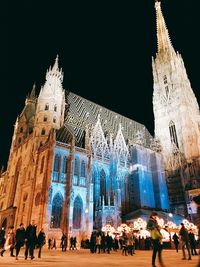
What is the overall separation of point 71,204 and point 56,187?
10.1 ft

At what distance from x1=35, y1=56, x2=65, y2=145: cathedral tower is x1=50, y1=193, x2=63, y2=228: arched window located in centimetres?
1051

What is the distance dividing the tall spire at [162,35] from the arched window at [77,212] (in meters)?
45.2

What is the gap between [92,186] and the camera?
34.7 meters

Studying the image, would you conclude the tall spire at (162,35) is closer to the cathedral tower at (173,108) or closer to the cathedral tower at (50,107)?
the cathedral tower at (173,108)

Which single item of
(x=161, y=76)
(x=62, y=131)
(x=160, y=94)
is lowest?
(x=62, y=131)

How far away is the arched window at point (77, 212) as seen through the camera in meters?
31.8

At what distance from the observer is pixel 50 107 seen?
4097 centimetres

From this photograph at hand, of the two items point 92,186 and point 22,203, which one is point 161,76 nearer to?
point 92,186

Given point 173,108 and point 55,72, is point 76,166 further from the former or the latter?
point 173,108

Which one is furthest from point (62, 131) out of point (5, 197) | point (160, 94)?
point (160, 94)

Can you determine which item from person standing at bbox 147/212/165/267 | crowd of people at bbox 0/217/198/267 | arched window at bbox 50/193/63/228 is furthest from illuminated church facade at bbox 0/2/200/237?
person standing at bbox 147/212/165/267

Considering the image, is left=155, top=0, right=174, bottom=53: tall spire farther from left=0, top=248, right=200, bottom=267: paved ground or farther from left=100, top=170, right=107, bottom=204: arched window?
left=0, top=248, right=200, bottom=267: paved ground

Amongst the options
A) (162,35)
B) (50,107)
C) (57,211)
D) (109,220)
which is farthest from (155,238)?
(162,35)

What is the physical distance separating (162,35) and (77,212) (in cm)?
5303
